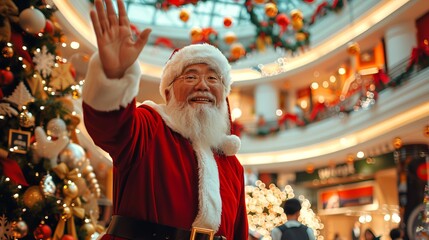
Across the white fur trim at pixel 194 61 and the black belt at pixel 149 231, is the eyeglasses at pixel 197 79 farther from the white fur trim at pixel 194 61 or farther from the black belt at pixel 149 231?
the black belt at pixel 149 231

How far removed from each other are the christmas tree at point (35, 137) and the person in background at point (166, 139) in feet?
6.14

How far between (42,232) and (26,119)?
2.94ft

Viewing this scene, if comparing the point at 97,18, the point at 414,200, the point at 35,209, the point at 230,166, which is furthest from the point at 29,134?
the point at 414,200

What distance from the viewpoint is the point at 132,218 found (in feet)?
5.87

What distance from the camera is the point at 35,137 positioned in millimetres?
3826

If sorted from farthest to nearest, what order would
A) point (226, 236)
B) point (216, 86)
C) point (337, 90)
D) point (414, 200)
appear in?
point (337, 90), point (414, 200), point (216, 86), point (226, 236)

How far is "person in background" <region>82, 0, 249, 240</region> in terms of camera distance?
60.2 inches

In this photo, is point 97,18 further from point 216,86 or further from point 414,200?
point 414,200

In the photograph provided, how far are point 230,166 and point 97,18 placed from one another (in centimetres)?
101

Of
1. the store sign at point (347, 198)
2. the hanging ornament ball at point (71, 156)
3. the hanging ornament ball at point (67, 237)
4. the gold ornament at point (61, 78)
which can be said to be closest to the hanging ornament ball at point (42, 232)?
the hanging ornament ball at point (67, 237)

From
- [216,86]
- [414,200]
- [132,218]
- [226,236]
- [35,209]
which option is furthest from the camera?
[414,200]

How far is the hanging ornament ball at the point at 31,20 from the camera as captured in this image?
3.71 metres

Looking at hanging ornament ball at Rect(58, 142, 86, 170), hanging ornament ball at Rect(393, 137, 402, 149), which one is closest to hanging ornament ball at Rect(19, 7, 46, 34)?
hanging ornament ball at Rect(58, 142, 86, 170)

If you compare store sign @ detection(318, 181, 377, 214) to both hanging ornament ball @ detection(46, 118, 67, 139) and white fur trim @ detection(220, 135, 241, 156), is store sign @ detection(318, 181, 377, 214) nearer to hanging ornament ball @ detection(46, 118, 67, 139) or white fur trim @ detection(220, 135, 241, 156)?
hanging ornament ball @ detection(46, 118, 67, 139)
